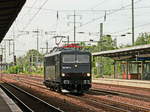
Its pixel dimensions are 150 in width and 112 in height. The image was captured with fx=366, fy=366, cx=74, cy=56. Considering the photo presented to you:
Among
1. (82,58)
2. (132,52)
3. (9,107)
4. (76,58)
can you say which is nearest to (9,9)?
(9,107)

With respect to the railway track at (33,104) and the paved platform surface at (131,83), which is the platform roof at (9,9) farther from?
the paved platform surface at (131,83)

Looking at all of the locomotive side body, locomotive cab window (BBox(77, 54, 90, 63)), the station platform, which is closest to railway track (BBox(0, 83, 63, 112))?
the station platform

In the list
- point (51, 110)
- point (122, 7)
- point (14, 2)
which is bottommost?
point (51, 110)

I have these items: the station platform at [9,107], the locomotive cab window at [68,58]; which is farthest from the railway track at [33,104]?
the locomotive cab window at [68,58]

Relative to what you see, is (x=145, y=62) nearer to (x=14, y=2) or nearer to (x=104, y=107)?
(x=104, y=107)

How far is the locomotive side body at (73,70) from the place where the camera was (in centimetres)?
2292

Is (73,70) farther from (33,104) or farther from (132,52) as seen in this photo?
(132,52)

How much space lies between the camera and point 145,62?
4116 cm

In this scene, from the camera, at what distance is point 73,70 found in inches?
915

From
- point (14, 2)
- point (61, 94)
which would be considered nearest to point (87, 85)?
point (61, 94)

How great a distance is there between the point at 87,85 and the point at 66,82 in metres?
1.42

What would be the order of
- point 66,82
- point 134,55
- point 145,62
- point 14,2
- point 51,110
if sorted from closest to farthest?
1. point 14,2
2. point 51,110
3. point 66,82
4. point 134,55
5. point 145,62

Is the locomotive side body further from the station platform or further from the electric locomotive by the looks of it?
the station platform

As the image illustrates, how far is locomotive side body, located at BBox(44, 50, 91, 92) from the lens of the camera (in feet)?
75.2
